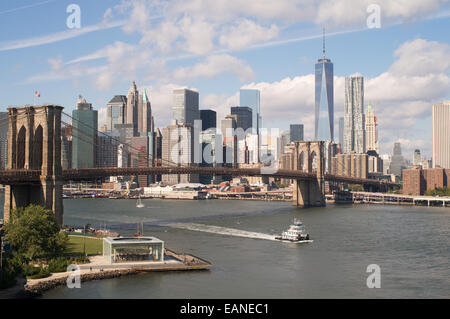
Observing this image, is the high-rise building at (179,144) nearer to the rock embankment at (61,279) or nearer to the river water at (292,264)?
the river water at (292,264)

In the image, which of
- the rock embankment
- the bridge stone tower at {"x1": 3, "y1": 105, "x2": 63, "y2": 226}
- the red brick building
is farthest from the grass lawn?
the red brick building

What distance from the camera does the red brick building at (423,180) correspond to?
118000 mm

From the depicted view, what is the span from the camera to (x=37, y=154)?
149ft

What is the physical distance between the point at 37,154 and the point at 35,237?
15.1m

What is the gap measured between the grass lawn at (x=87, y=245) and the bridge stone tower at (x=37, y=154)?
366 cm

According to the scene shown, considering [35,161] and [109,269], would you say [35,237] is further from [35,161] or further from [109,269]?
[35,161]

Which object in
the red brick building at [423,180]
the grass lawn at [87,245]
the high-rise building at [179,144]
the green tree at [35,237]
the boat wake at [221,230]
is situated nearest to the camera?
the green tree at [35,237]

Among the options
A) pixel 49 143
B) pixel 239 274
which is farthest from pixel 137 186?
pixel 239 274

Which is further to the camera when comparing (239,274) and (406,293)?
(239,274)

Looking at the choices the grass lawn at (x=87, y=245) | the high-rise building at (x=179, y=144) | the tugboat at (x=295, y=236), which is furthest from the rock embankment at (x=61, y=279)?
the high-rise building at (x=179, y=144)
